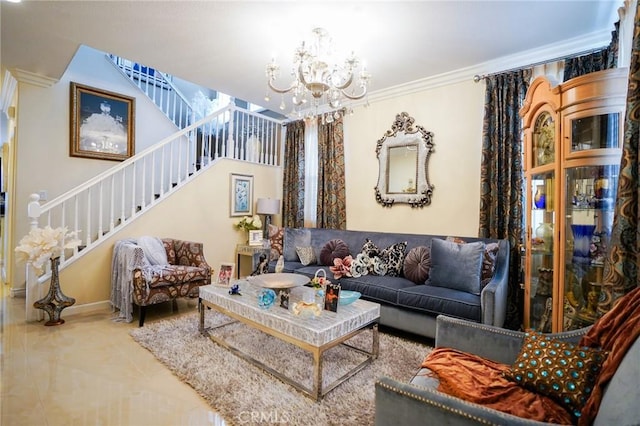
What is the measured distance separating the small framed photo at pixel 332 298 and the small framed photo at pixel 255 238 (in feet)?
9.20

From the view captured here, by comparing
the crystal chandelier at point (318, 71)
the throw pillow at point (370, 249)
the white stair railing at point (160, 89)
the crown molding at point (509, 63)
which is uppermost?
the white stair railing at point (160, 89)

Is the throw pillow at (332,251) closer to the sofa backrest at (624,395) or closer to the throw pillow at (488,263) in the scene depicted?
the throw pillow at (488,263)

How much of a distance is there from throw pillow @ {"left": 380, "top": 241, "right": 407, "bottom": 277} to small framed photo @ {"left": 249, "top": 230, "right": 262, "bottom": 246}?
222 centimetres

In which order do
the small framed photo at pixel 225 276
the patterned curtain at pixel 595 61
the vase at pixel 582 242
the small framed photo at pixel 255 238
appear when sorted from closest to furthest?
the vase at pixel 582 242 < the patterned curtain at pixel 595 61 < the small framed photo at pixel 225 276 < the small framed photo at pixel 255 238

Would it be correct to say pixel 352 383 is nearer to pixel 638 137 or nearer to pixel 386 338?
pixel 386 338

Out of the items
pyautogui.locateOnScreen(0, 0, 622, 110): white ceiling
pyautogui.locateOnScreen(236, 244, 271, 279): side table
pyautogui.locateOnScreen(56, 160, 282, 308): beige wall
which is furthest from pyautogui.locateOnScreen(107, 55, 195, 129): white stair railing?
pyautogui.locateOnScreen(236, 244, 271, 279): side table

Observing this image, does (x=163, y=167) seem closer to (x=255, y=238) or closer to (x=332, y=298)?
(x=255, y=238)

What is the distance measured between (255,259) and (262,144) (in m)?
2.04

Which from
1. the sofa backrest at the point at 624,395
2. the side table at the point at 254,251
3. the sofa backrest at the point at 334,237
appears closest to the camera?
the sofa backrest at the point at 624,395

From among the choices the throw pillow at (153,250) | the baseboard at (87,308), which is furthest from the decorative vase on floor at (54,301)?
the throw pillow at (153,250)

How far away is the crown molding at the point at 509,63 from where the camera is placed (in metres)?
2.73

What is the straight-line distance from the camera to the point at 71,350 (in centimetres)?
241

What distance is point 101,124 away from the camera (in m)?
4.36

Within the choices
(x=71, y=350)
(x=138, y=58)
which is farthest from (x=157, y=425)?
(x=138, y=58)
